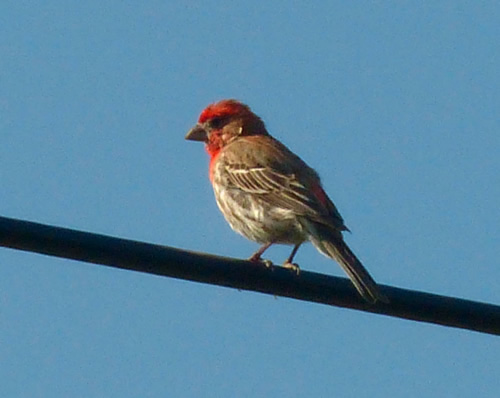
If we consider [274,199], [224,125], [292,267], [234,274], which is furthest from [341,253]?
[224,125]

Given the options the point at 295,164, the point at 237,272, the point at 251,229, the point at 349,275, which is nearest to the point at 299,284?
the point at 237,272

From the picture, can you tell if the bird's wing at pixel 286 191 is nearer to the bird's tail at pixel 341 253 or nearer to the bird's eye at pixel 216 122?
the bird's tail at pixel 341 253

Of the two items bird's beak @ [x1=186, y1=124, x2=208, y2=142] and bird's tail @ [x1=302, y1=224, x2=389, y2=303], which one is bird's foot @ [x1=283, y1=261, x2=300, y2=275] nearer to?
bird's tail @ [x1=302, y1=224, x2=389, y2=303]

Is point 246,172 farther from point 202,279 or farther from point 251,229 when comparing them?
point 202,279

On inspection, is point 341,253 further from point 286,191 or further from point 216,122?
point 216,122

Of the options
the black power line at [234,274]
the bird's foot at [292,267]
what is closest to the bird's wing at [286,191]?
the bird's foot at [292,267]
